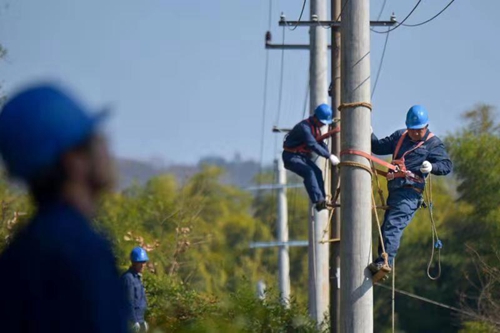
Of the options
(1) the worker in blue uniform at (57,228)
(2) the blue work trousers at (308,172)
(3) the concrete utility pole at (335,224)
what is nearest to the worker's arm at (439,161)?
(2) the blue work trousers at (308,172)

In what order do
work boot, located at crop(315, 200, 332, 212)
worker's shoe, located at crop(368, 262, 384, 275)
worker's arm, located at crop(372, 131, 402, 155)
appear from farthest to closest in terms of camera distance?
work boot, located at crop(315, 200, 332, 212) < worker's arm, located at crop(372, 131, 402, 155) < worker's shoe, located at crop(368, 262, 384, 275)

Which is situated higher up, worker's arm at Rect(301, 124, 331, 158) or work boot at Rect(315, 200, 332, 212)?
worker's arm at Rect(301, 124, 331, 158)

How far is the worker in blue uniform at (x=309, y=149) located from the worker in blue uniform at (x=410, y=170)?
251cm

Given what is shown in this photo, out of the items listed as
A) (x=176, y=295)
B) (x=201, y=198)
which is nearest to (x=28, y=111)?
(x=176, y=295)

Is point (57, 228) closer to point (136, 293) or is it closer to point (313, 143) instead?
point (136, 293)

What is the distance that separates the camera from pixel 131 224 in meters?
39.2

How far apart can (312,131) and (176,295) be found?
15.8 ft

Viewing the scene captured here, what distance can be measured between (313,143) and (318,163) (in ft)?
21.6

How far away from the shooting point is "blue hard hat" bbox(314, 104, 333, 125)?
17.0m

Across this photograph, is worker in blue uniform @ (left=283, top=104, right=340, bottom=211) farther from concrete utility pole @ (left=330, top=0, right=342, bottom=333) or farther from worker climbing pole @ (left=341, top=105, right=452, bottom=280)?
worker climbing pole @ (left=341, top=105, right=452, bottom=280)

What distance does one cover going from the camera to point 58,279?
3.46m

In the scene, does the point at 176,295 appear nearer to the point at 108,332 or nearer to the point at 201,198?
the point at 108,332

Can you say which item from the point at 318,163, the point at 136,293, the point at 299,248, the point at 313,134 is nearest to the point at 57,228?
the point at 136,293

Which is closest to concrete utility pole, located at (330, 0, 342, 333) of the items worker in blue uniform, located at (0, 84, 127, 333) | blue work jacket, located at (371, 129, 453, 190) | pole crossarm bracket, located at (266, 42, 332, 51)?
blue work jacket, located at (371, 129, 453, 190)
